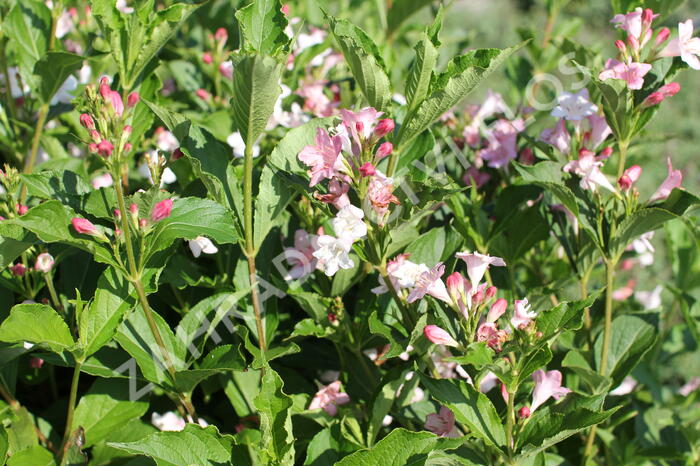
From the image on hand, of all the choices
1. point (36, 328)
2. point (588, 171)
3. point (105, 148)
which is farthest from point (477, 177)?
point (36, 328)

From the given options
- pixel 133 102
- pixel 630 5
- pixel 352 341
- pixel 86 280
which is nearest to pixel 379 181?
pixel 352 341

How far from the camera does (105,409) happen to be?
1686mm

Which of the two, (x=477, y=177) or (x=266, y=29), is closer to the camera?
(x=266, y=29)

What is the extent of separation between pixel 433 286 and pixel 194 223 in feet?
1.56

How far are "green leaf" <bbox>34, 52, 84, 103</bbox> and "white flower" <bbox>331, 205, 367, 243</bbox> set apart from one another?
2.85 feet

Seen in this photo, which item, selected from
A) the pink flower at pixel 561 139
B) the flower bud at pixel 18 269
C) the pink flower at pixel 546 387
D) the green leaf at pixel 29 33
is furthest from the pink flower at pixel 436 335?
the green leaf at pixel 29 33

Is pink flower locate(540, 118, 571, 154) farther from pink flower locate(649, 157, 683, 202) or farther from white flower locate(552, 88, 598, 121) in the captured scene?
pink flower locate(649, 157, 683, 202)

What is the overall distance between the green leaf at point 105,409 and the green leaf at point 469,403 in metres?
0.72

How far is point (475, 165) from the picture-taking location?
2.18 m

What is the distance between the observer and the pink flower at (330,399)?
5.40ft

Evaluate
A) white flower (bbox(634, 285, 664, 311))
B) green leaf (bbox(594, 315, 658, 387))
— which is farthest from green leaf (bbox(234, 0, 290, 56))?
white flower (bbox(634, 285, 664, 311))

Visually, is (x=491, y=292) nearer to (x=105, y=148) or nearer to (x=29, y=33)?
(x=105, y=148)

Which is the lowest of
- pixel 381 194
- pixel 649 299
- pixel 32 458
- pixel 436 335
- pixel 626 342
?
pixel 649 299

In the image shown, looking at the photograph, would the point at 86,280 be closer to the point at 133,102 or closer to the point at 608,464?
the point at 133,102
